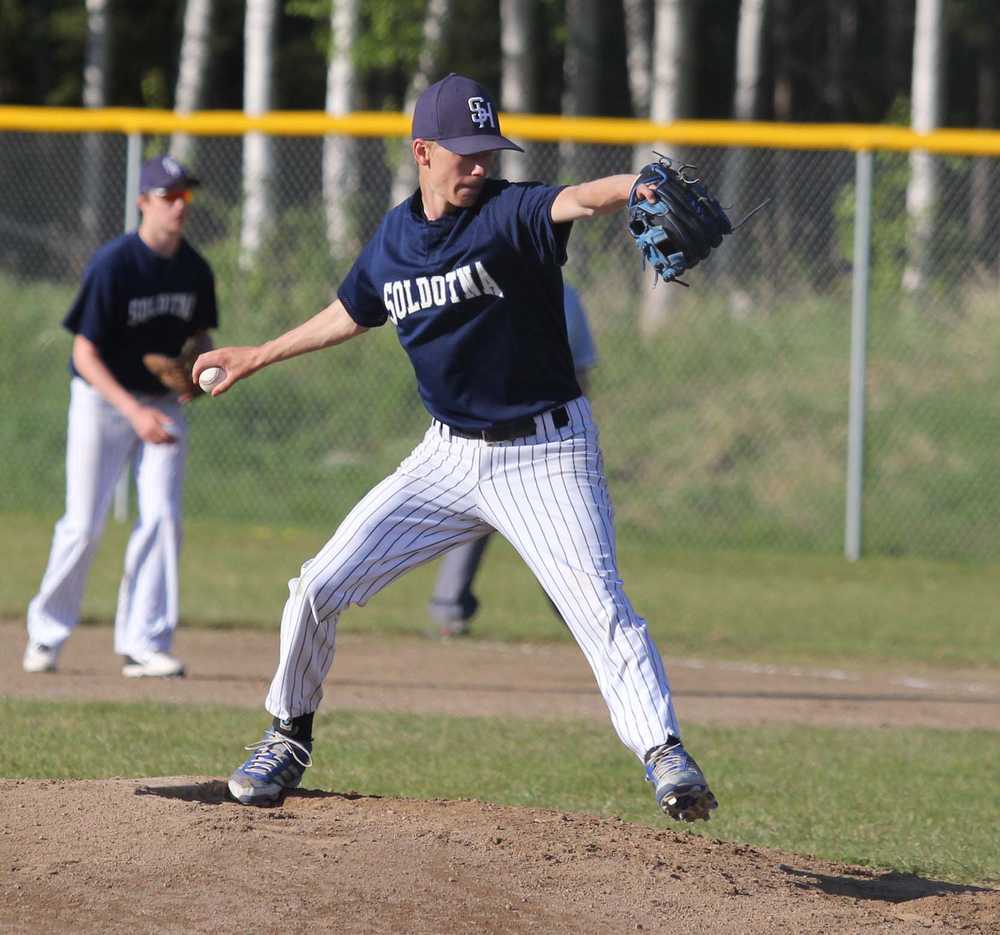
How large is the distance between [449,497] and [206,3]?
61.8ft

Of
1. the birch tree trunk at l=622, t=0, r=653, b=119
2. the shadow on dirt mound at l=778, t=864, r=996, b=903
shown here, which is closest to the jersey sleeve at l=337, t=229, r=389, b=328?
the shadow on dirt mound at l=778, t=864, r=996, b=903

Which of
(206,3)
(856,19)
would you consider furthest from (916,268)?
(856,19)

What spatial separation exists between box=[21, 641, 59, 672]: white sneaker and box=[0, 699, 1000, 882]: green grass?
697mm

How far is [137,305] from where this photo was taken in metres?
7.50

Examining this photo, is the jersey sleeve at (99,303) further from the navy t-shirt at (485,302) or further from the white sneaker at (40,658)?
the navy t-shirt at (485,302)

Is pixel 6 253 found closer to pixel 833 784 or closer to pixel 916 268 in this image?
pixel 916 268

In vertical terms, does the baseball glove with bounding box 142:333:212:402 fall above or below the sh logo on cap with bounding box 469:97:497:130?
below

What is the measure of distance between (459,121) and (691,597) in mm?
6653

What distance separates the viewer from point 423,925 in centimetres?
392

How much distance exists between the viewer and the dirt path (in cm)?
752

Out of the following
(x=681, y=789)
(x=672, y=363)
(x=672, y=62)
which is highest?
(x=672, y=62)

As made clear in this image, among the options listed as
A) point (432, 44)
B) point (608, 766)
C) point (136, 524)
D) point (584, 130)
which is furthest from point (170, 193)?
point (432, 44)

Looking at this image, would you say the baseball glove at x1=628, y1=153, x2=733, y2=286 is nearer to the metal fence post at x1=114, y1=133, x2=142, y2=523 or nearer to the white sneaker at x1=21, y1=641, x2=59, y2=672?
the white sneaker at x1=21, y1=641, x2=59, y2=672

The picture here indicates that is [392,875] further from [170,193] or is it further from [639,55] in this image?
[639,55]
